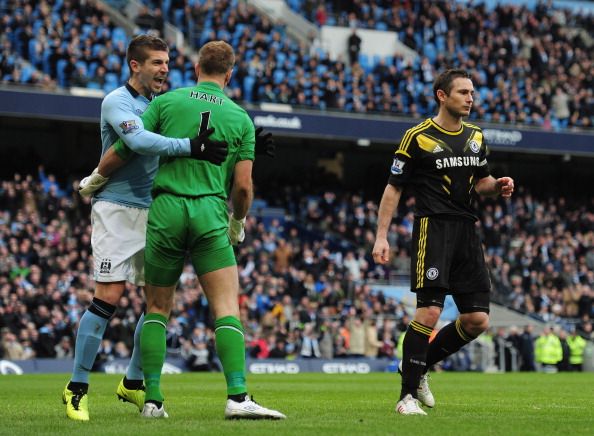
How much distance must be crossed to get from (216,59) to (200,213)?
3.28 feet

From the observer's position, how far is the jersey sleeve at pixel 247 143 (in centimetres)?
747

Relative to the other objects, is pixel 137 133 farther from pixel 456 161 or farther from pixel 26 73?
pixel 26 73

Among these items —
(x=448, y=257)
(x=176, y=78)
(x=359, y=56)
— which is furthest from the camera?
(x=359, y=56)

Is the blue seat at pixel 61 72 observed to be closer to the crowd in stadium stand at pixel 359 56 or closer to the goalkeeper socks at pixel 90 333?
the crowd in stadium stand at pixel 359 56

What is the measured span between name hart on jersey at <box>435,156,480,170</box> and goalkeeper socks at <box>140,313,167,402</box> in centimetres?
239

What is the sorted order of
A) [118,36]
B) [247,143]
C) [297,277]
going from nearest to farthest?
[247,143] < [297,277] < [118,36]

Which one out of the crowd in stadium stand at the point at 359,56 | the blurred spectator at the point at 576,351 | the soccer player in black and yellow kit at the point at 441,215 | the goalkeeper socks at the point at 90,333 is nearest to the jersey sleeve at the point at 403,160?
the soccer player in black and yellow kit at the point at 441,215

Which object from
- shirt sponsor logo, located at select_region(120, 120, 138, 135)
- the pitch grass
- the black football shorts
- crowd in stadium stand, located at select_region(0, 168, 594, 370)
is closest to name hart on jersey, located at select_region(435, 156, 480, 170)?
the black football shorts

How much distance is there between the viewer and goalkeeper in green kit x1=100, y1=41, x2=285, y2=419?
7254 mm

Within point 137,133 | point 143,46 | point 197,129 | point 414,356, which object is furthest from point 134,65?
point 414,356

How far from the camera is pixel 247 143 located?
7.49 m

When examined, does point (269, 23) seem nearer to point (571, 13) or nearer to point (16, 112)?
point (16, 112)

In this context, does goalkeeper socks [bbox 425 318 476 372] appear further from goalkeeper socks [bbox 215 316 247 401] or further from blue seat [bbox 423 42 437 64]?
blue seat [bbox 423 42 437 64]

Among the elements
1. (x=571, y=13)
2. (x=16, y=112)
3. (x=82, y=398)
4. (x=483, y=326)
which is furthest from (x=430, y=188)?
(x=571, y=13)
